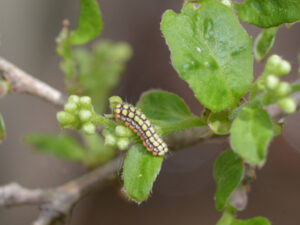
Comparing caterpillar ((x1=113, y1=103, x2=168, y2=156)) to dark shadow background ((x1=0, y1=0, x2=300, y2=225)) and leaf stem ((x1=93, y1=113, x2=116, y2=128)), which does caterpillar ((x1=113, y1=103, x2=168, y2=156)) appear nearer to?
leaf stem ((x1=93, y1=113, x2=116, y2=128))

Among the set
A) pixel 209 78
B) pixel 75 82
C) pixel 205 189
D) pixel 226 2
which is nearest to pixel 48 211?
pixel 75 82

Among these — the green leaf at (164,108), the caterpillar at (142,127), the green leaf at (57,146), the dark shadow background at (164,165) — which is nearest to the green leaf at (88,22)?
the green leaf at (164,108)

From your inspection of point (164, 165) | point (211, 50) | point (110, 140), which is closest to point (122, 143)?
point (110, 140)

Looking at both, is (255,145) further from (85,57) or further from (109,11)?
(109,11)

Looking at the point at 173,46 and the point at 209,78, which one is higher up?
the point at 173,46

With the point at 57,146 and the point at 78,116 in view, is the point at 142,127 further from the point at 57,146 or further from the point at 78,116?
the point at 57,146

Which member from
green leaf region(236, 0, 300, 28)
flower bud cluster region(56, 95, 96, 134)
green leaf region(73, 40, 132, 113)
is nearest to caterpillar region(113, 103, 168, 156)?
flower bud cluster region(56, 95, 96, 134)
